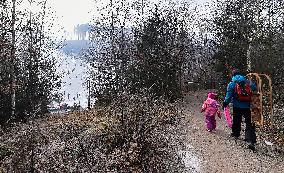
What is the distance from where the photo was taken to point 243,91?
10.9 meters

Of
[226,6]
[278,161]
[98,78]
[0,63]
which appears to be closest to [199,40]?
[226,6]

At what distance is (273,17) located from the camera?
36.2m

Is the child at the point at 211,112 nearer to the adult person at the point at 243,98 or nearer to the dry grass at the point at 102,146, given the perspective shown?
the adult person at the point at 243,98

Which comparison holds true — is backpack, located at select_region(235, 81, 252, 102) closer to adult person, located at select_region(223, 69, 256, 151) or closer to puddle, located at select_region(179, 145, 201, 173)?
adult person, located at select_region(223, 69, 256, 151)

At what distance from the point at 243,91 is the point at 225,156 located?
1.88 m

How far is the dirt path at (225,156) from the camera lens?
9086mm

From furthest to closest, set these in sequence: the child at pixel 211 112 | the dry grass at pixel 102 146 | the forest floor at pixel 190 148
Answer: the child at pixel 211 112, the forest floor at pixel 190 148, the dry grass at pixel 102 146

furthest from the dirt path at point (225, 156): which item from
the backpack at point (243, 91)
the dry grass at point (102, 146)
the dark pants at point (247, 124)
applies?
the backpack at point (243, 91)

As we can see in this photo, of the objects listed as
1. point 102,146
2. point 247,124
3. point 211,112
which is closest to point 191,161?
point 102,146

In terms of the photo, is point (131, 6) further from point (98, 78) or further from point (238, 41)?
point (238, 41)

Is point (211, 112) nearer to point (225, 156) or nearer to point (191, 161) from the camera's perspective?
point (225, 156)

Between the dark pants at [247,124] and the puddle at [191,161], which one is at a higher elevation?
the dark pants at [247,124]

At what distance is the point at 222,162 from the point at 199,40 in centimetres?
4522

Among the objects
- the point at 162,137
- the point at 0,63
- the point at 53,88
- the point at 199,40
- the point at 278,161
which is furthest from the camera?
the point at 199,40
